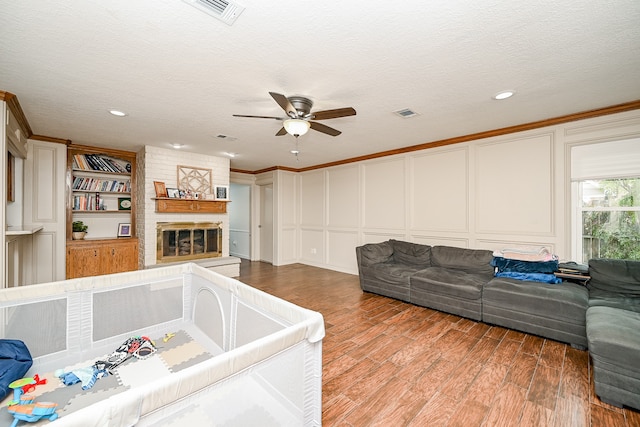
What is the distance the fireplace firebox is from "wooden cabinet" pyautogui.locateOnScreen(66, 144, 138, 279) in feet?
1.82

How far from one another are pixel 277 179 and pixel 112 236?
3.52 meters

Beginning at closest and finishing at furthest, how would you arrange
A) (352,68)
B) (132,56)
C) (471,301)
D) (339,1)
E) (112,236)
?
(339,1)
(132,56)
(352,68)
(471,301)
(112,236)

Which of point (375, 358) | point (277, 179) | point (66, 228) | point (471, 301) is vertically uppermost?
point (277, 179)

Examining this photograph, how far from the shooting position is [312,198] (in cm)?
659

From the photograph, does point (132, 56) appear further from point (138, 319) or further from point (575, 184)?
point (575, 184)

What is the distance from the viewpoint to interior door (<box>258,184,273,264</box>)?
6.90 metres

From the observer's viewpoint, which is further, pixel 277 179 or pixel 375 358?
pixel 277 179

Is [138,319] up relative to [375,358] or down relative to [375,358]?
up

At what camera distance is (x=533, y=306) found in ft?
8.94

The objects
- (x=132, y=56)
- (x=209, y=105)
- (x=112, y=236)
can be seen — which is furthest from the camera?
(x=112, y=236)

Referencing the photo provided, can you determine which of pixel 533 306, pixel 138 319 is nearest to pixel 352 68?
pixel 138 319

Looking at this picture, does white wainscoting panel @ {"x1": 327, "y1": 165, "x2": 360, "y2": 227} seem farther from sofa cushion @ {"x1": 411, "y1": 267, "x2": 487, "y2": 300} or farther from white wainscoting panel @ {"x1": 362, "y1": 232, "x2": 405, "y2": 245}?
sofa cushion @ {"x1": 411, "y1": 267, "x2": 487, "y2": 300}

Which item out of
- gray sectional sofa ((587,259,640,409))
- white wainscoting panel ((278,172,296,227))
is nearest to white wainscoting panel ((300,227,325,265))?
white wainscoting panel ((278,172,296,227))

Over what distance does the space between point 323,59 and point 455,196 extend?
3.18m
